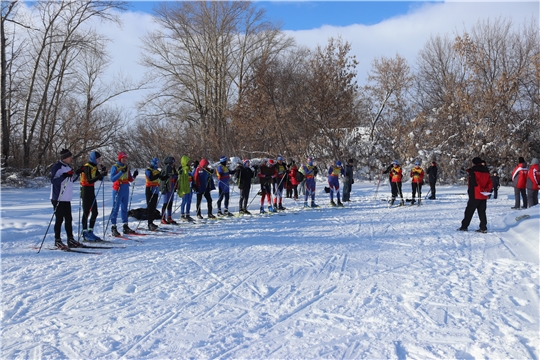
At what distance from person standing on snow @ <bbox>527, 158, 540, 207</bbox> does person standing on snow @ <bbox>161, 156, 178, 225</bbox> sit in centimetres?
1068

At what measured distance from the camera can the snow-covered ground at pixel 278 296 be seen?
4.02 metres

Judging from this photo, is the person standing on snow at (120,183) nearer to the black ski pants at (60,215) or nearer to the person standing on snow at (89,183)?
the person standing on snow at (89,183)

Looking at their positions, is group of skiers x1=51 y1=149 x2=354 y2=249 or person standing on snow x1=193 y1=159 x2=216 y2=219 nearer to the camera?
group of skiers x1=51 y1=149 x2=354 y2=249

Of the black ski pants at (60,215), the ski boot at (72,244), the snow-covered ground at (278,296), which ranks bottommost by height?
the snow-covered ground at (278,296)

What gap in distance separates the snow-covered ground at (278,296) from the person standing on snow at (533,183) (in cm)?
434

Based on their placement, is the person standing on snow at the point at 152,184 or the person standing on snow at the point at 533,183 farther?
the person standing on snow at the point at 533,183

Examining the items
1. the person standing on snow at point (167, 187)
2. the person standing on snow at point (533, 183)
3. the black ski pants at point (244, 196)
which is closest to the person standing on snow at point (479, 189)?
the person standing on snow at point (533, 183)

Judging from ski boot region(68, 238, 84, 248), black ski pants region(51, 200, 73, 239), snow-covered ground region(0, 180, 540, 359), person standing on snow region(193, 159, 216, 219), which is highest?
person standing on snow region(193, 159, 216, 219)

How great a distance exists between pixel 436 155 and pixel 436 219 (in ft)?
53.9

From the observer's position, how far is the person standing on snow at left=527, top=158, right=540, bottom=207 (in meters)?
13.5

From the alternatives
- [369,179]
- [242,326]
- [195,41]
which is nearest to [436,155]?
[369,179]

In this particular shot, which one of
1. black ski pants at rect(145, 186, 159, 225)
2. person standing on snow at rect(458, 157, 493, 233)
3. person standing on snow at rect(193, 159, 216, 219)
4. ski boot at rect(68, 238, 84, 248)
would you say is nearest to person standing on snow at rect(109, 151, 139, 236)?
black ski pants at rect(145, 186, 159, 225)

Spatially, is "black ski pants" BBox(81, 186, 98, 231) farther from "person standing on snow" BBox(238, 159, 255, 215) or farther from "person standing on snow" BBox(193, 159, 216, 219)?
"person standing on snow" BBox(238, 159, 255, 215)

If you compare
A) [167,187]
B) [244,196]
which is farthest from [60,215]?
[244,196]
